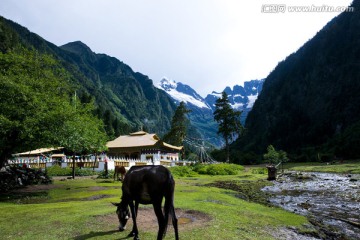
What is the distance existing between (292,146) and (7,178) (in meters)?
167

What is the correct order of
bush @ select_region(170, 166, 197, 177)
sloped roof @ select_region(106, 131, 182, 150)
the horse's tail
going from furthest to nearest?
sloped roof @ select_region(106, 131, 182, 150) < bush @ select_region(170, 166, 197, 177) < the horse's tail


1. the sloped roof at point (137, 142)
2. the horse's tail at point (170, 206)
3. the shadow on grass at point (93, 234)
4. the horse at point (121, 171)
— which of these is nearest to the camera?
the horse's tail at point (170, 206)

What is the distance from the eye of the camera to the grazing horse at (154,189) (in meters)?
9.38

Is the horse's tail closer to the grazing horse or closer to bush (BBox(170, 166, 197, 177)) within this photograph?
the grazing horse

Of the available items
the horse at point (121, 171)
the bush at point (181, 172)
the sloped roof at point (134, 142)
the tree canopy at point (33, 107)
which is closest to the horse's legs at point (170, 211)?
the tree canopy at point (33, 107)

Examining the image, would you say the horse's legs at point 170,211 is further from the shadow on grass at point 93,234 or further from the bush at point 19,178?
the bush at point 19,178

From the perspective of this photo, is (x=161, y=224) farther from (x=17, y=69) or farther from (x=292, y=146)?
(x=292, y=146)

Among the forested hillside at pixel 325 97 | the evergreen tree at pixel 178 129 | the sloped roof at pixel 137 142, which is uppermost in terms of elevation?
the forested hillside at pixel 325 97

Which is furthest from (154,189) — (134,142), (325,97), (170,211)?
(325,97)

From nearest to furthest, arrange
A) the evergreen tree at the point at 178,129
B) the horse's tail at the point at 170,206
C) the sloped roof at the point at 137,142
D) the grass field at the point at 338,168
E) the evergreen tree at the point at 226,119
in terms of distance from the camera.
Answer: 1. the horse's tail at the point at 170,206
2. the grass field at the point at 338,168
3. the sloped roof at the point at 137,142
4. the evergreen tree at the point at 226,119
5. the evergreen tree at the point at 178,129

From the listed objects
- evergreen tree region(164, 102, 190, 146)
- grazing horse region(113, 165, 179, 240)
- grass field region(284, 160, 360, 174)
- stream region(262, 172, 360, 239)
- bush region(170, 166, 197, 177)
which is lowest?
grass field region(284, 160, 360, 174)

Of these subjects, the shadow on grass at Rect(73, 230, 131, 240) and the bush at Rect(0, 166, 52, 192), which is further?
the bush at Rect(0, 166, 52, 192)

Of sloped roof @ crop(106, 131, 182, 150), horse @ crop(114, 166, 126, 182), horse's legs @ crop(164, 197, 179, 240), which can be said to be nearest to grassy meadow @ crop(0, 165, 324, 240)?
horse's legs @ crop(164, 197, 179, 240)

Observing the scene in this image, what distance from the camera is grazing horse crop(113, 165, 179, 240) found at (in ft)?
30.8
